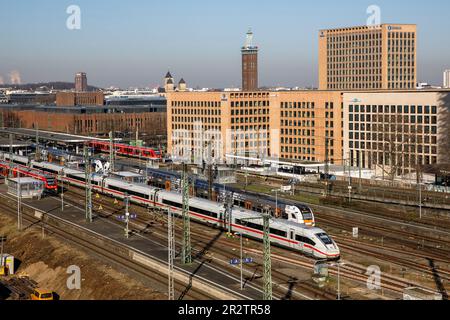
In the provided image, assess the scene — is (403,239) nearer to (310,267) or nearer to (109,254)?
(310,267)

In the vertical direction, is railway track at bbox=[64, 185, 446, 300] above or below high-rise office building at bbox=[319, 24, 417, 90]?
below

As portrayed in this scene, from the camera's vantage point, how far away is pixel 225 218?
52812 mm

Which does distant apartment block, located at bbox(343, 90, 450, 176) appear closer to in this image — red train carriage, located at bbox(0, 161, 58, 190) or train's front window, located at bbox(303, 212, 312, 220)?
train's front window, located at bbox(303, 212, 312, 220)

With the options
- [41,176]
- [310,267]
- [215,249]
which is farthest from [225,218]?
[41,176]

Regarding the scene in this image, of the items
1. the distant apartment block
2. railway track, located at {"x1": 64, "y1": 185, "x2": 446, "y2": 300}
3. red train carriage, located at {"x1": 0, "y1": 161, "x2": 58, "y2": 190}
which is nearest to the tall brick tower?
the distant apartment block

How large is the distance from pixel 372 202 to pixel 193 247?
966 inches

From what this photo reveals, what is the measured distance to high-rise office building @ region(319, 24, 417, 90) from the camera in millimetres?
152500

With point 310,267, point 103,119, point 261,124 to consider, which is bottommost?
point 310,267

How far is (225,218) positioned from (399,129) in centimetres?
4081

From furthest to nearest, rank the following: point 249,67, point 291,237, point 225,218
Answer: point 249,67 < point 225,218 < point 291,237

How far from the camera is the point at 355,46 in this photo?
523ft

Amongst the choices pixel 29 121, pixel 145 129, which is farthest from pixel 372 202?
pixel 29 121

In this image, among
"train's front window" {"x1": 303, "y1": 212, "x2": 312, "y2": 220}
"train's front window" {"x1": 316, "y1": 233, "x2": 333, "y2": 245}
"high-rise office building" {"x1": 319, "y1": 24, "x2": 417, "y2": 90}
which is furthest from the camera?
"high-rise office building" {"x1": 319, "y1": 24, "x2": 417, "y2": 90}

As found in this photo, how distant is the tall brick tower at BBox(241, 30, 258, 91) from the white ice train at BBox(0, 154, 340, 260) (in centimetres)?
5994
